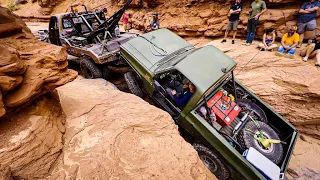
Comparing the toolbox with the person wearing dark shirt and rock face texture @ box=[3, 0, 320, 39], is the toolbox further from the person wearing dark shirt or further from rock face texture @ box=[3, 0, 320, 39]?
rock face texture @ box=[3, 0, 320, 39]

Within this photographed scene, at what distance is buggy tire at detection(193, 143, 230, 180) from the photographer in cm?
323

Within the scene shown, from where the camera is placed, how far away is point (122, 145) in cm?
233

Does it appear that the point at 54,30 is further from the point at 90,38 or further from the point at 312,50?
the point at 312,50

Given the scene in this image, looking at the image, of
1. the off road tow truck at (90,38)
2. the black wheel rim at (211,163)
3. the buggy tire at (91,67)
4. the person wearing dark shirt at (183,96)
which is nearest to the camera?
the black wheel rim at (211,163)

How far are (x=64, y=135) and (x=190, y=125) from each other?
79.7 inches

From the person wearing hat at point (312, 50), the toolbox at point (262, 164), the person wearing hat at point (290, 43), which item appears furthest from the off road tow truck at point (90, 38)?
the person wearing hat at point (312, 50)

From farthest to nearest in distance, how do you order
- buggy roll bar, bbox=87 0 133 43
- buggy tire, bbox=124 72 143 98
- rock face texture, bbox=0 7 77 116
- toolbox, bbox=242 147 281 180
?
buggy roll bar, bbox=87 0 133 43, buggy tire, bbox=124 72 143 98, toolbox, bbox=242 147 281 180, rock face texture, bbox=0 7 77 116

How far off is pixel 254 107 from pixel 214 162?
1.49 m

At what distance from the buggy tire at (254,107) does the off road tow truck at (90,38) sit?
3.34 m

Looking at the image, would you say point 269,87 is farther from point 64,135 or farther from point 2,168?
point 2,168

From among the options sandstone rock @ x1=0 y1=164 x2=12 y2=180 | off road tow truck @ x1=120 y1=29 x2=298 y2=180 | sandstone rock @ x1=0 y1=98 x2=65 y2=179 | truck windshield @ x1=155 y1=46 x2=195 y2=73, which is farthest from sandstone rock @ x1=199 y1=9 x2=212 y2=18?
sandstone rock @ x1=0 y1=164 x2=12 y2=180

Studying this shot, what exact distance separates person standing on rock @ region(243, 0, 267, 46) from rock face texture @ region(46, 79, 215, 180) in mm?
4772

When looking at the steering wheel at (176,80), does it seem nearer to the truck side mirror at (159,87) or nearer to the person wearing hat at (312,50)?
the truck side mirror at (159,87)

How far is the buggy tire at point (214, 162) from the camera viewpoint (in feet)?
10.6
